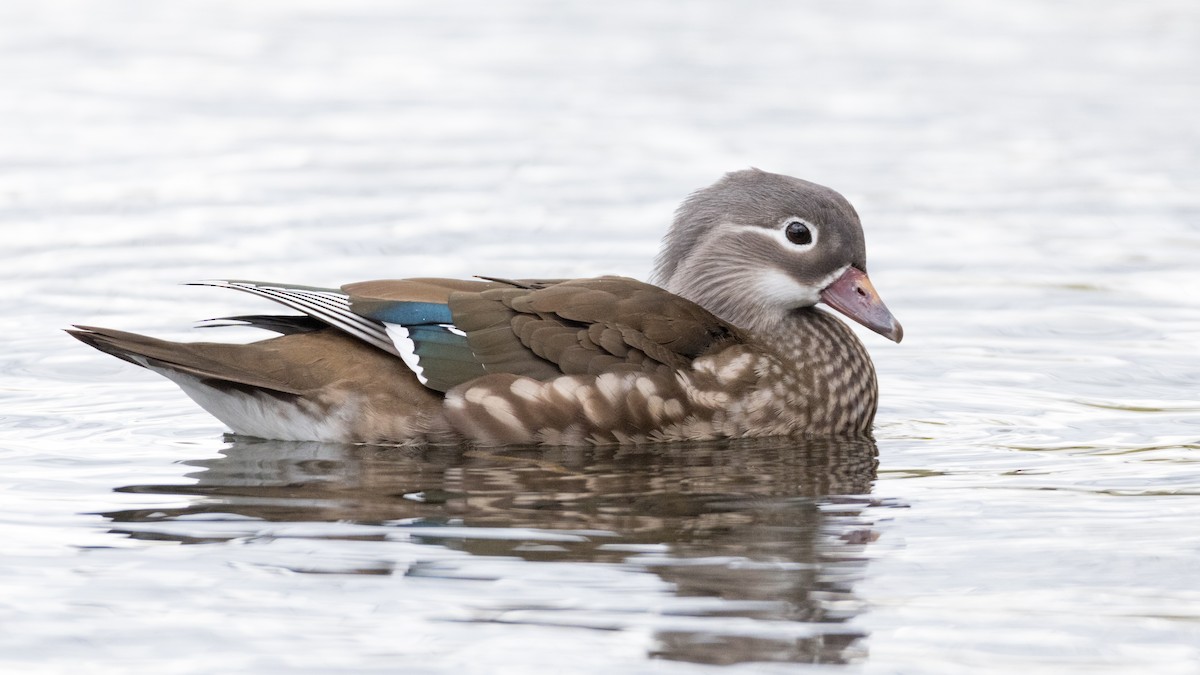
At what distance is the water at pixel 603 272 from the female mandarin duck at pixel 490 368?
A: 14 centimetres

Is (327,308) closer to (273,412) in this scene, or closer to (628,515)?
(273,412)

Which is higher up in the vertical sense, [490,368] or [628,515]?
[490,368]

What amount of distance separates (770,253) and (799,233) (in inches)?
6.0

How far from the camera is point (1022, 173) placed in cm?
1333

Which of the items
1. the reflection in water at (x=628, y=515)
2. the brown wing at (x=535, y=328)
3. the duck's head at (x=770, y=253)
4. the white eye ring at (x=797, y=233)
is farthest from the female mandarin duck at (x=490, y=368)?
the white eye ring at (x=797, y=233)

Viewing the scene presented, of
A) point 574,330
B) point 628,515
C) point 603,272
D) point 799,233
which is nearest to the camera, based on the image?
point 628,515

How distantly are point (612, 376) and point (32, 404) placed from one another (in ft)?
8.52

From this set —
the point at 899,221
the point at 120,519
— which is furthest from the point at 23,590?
the point at 899,221

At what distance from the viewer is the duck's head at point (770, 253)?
8.58 meters

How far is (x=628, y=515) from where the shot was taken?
7098 mm

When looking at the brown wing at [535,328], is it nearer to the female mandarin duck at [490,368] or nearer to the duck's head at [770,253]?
the female mandarin duck at [490,368]

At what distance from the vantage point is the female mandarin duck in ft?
26.2

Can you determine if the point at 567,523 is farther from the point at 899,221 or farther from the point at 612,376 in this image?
the point at 899,221

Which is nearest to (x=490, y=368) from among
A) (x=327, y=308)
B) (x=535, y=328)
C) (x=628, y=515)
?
(x=535, y=328)
